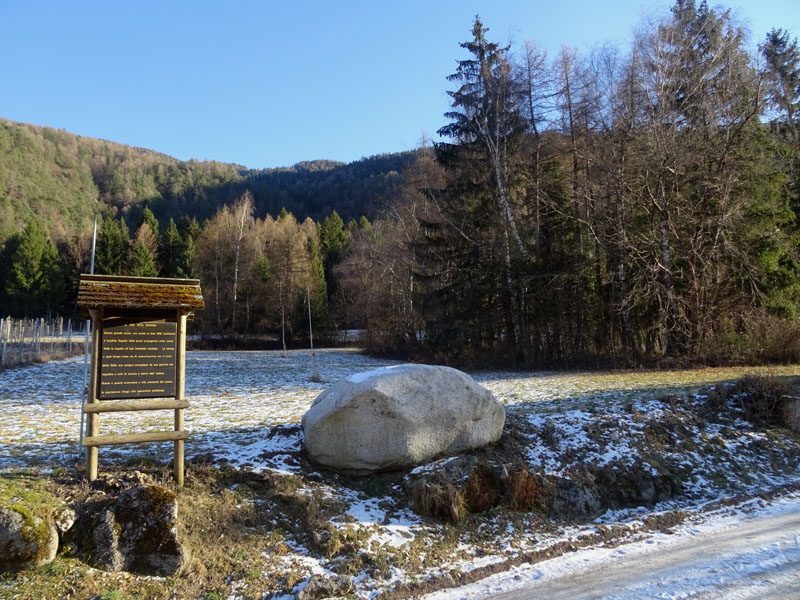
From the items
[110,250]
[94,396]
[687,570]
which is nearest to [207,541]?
[94,396]

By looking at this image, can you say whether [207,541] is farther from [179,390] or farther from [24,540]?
[179,390]

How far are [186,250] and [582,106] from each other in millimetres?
52043

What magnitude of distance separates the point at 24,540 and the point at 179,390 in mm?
2146

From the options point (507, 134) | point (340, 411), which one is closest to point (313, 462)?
point (340, 411)

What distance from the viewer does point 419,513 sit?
20.8 feet

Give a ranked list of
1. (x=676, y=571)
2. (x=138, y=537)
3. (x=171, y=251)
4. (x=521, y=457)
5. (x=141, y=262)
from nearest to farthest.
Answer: (x=138, y=537) < (x=676, y=571) < (x=521, y=457) < (x=141, y=262) < (x=171, y=251)

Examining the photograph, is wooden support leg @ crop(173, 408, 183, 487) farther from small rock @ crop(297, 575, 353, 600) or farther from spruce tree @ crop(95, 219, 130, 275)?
spruce tree @ crop(95, 219, 130, 275)

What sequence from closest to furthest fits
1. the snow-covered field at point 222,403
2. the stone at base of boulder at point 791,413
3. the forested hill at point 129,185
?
the snow-covered field at point 222,403, the stone at base of boulder at point 791,413, the forested hill at point 129,185

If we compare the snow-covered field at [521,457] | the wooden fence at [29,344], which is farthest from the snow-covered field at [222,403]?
the wooden fence at [29,344]

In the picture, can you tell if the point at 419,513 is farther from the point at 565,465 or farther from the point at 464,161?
the point at 464,161

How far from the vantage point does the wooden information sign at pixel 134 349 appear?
588 cm

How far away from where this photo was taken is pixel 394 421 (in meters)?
7.12

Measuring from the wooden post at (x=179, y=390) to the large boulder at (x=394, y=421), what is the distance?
1.82m

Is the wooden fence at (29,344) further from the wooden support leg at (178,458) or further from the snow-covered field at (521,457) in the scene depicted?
the wooden support leg at (178,458)
